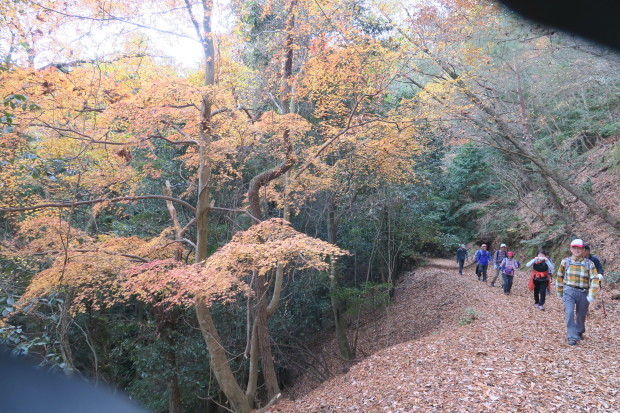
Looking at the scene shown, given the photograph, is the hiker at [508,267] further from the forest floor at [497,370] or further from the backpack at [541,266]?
the backpack at [541,266]

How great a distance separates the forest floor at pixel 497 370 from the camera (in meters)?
4.47

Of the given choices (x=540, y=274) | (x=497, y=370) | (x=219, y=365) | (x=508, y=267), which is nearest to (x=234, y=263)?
(x=219, y=365)

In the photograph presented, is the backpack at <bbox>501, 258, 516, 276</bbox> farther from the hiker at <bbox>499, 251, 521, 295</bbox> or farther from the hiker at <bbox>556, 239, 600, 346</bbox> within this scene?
the hiker at <bbox>556, 239, 600, 346</bbox>

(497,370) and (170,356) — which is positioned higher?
(497,370)

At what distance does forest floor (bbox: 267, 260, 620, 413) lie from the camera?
4.47 m

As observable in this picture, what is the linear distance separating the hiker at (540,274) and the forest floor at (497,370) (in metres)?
0.37

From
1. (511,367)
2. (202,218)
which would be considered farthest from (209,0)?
(511,367)

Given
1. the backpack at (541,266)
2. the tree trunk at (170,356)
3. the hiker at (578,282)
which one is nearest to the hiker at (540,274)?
the backpack at (541,266)

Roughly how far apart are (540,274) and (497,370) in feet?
14.9

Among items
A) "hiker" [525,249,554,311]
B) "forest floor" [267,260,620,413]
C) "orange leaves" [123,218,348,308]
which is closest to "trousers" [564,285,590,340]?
"forest floor" [267,260,620,413]

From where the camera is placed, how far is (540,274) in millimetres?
8977

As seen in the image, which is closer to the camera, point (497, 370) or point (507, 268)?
point (497, 370)

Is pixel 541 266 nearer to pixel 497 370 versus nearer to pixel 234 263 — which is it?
pixel 497 370

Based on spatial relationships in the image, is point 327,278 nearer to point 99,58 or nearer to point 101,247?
point 101,247
